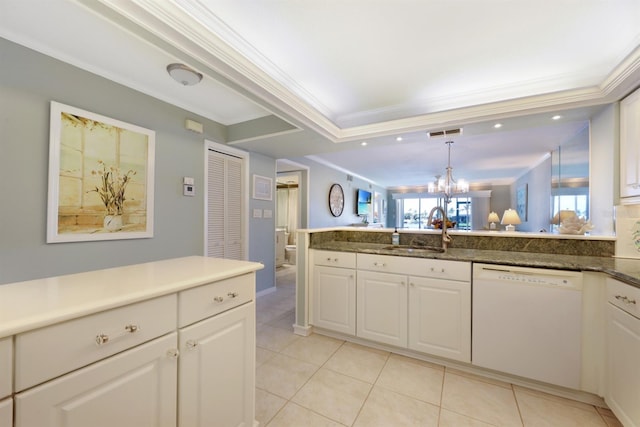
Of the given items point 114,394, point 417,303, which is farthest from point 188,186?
point 417,303

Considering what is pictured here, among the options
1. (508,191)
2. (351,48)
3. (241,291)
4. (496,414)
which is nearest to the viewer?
(241,291)

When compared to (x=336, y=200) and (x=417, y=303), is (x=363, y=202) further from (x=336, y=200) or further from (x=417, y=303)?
(x=417, y=303)

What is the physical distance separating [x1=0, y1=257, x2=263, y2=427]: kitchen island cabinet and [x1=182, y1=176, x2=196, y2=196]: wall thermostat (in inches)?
61.6

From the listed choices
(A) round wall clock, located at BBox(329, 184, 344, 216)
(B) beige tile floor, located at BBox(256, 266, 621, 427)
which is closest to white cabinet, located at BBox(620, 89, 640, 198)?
(B) beige tile floor, located at BBox(256, 266, 621, 427)

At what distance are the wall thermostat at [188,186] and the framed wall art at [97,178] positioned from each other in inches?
13.1

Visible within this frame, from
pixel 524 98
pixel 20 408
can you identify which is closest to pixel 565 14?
pixel 524 98

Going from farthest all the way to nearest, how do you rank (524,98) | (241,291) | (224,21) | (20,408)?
(524,98) < (224,21) < (241,291) < (20,408)

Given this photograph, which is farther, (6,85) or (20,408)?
(6,85)

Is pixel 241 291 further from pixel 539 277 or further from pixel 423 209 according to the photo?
pixel 423 209

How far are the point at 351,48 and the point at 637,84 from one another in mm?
2059

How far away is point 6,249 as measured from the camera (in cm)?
167

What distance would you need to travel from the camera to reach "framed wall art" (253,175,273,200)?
12.1 feet

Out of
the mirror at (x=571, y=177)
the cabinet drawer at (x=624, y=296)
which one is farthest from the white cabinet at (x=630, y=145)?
the cabinet drawer at (x=624, y=296)

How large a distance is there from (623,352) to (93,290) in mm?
2591
